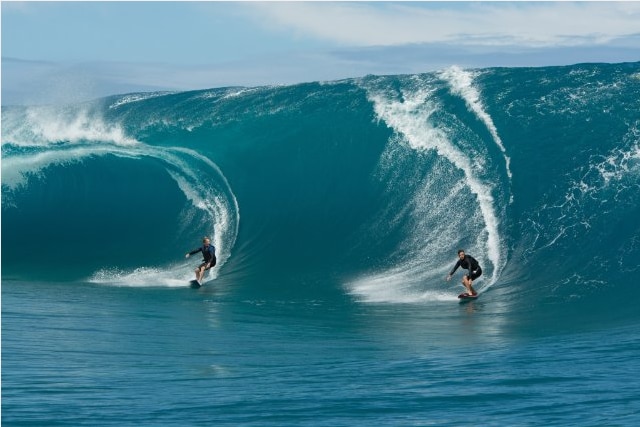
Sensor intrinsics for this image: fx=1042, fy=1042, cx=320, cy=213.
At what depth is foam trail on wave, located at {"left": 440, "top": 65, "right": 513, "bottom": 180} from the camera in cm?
1980

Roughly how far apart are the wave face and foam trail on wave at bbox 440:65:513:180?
0.05 m

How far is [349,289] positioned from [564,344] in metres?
5.21

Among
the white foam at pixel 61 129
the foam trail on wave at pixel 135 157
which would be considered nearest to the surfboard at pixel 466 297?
the foam trail on wave at pixel 135 157

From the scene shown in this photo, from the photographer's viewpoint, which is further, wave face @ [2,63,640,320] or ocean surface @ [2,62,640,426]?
wave face @ [2,63,640,320]

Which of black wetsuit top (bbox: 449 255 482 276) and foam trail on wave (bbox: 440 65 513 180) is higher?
foam trail on wave (bbox: 440 65 513 180)

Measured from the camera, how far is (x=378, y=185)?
20156 mm

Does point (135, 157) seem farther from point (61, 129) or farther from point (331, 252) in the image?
point (331, 252)

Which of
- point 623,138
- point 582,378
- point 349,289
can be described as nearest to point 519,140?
point 623,138

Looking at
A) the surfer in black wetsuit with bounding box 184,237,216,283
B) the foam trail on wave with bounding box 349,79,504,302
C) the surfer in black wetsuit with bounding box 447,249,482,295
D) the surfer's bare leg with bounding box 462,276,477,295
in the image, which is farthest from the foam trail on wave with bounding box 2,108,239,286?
the surfer's bare leg with bounding box 462,276,477,295

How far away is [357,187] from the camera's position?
20.5 m

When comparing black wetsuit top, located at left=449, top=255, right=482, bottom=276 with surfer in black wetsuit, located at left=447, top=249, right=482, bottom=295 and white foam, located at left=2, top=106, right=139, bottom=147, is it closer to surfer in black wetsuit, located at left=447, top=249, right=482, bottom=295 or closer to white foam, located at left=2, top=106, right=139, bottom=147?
surfer in black wetsuit, located at left=447, top=249, right=482, bottom=295

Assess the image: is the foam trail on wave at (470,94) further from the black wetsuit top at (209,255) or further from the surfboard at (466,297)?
the black wetsuit top at (209,255)

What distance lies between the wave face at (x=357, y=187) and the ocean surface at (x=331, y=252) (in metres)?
0.05

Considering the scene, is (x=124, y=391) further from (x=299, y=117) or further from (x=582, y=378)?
(x=299, y=117)
